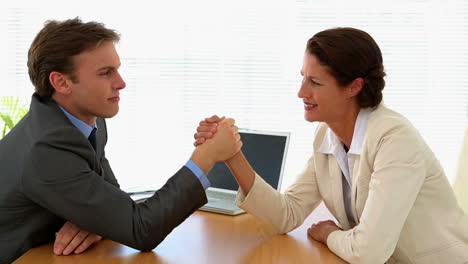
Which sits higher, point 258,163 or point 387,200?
point 387,200

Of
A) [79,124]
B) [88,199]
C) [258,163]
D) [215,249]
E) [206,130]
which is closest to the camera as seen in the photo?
[88,199]

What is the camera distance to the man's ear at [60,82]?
1.81 m

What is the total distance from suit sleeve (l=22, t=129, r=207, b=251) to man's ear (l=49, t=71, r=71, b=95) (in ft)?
0.65

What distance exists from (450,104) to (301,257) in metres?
2.96

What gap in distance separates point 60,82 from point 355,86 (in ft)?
3.24

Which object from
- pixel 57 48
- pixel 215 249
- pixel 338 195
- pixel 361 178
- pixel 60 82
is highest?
pixel 57 48

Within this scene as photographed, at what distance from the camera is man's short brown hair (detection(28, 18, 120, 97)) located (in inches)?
70.4

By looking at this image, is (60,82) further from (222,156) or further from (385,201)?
(385,201)

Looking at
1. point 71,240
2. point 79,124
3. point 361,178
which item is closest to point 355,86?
point 361,178

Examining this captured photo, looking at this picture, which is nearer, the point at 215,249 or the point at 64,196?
the point at 64,196

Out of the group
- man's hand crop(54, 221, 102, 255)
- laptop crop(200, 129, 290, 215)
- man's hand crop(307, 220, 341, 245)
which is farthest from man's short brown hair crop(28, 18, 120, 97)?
man's hand crop(307, 220, 341, 245)

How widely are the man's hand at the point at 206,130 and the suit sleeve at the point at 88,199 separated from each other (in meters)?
0.31

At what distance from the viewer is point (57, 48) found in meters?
1.78

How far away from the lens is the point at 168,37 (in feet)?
14.4
